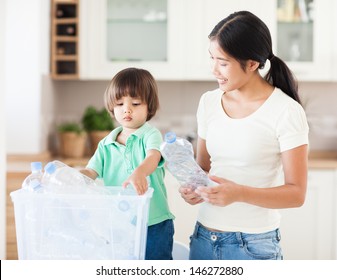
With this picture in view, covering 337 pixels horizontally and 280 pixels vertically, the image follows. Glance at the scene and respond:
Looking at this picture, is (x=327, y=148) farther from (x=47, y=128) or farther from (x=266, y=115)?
(x=266, y=115)

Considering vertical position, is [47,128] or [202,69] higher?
[202,69]

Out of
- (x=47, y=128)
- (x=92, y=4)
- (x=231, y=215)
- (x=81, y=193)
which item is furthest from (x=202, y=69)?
(x=81, y=193)

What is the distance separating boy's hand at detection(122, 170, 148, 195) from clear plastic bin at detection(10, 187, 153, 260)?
1cm

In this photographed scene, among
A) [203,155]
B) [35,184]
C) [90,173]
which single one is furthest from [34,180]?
[203,155]

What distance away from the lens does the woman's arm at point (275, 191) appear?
3.10 ft

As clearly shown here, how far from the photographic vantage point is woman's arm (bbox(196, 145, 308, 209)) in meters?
0.94

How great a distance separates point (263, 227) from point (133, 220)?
303 mm

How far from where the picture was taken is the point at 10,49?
2801 mm

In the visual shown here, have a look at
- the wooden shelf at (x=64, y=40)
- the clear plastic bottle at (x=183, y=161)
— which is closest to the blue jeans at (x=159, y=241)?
the clear plastic bottle at (x=183, y=161)

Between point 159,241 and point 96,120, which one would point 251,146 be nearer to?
point 159,241

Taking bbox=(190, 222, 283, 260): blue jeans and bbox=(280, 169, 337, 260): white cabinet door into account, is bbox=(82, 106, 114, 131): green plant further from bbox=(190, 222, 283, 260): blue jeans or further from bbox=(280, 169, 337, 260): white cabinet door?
bbox=(190, 222, 283, 260): blue jeans

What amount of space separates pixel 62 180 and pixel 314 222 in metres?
2.11

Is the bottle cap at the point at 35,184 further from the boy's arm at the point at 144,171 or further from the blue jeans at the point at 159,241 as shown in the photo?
the blue jeans at the point at 159,241

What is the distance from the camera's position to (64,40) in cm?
296
